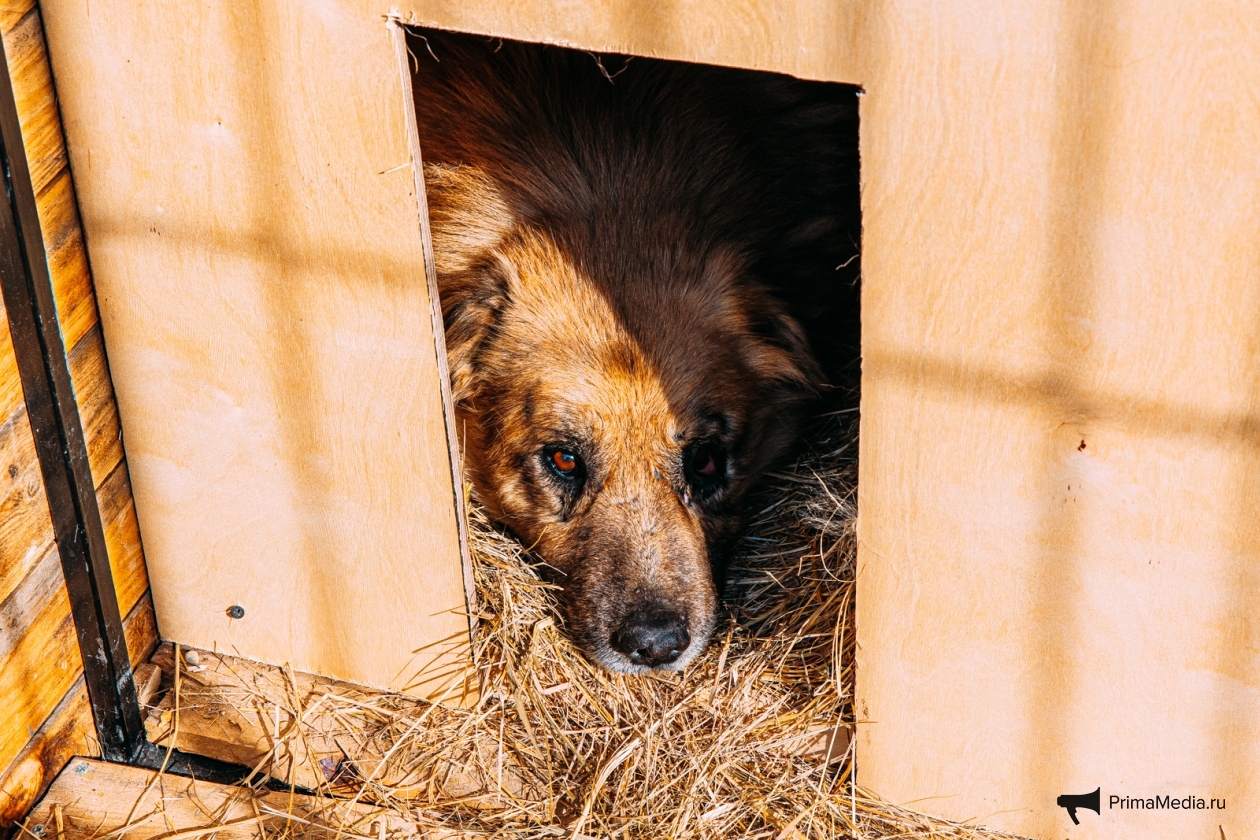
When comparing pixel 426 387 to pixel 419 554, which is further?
pixel 419 554

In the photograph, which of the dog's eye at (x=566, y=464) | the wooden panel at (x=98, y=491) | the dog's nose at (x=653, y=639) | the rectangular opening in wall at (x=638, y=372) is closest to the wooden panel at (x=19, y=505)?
the wooden panel at (x=98, y=491)

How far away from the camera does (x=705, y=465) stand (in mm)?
3459

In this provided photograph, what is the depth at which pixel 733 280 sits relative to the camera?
3389 millimetres

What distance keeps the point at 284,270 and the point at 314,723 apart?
1145 millimetres

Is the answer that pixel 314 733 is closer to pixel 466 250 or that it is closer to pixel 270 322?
pixel 270 322

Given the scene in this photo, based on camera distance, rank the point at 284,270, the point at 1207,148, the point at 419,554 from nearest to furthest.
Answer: the point at 1207,148
the point at 284,270
the point at 419,554

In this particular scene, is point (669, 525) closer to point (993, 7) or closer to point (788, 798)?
point (788, 798)

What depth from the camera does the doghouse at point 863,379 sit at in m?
2.12

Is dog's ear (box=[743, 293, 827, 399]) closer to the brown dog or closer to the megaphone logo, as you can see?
the brown dog

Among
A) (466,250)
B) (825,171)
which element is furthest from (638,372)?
(825,171)

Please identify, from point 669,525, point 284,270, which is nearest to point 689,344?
point 669,525

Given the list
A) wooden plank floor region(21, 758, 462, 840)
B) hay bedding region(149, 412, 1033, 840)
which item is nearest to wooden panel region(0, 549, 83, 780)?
wooden plank floor region(21, 758, 462, 840)

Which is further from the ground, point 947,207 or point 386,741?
point 947,207

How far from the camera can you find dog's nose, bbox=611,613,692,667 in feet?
10.4
